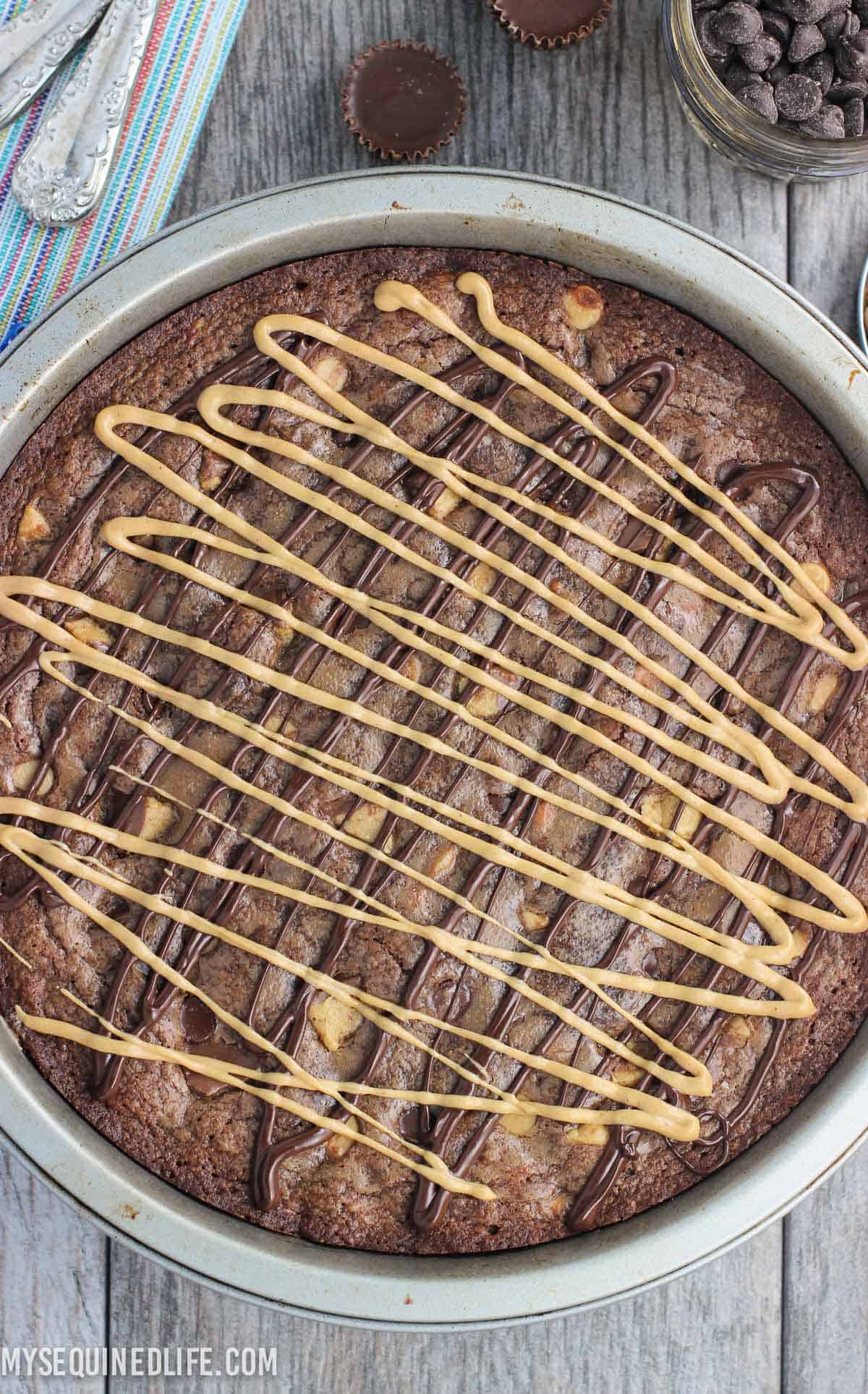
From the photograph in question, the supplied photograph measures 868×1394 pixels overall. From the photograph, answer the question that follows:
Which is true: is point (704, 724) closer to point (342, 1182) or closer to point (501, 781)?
point (501, 781)

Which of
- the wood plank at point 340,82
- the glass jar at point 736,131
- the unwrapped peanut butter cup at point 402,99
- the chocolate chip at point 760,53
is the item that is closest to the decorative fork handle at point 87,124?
the wood plank at point 340,82

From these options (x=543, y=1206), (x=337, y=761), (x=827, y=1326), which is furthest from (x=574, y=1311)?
(x=337, y=761)

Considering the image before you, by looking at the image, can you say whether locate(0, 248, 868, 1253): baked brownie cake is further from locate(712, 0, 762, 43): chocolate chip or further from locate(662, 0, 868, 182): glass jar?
locate(712, 0, 762, 43): chocolate chip

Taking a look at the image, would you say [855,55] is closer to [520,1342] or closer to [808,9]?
[808,9]

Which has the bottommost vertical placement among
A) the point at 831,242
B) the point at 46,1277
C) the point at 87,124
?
the point at 46,1277

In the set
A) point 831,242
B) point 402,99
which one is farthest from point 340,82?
point 831,242

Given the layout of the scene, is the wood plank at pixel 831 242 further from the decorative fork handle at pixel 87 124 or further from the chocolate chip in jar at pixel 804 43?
the decorative fork handle at pixel 87 124
